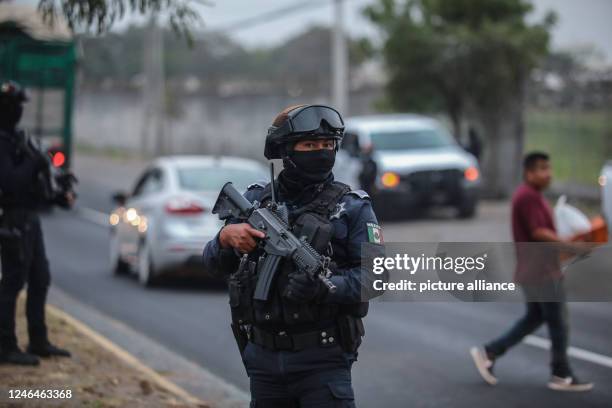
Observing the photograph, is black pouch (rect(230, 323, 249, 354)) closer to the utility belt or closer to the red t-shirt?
the utility belt

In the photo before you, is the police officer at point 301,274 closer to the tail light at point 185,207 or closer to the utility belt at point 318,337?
the utility belt at point 318,337

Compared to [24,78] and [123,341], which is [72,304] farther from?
[24,78]

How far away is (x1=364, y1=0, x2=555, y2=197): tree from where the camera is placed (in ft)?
A: 77.8

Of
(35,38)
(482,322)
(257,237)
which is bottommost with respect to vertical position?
(482,322)

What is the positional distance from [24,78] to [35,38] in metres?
0.89

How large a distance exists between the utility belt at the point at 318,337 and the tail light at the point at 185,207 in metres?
8.40

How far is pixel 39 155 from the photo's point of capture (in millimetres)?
7352

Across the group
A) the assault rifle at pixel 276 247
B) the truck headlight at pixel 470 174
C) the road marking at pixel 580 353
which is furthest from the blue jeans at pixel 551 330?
the truck headlight at pixel 470 174

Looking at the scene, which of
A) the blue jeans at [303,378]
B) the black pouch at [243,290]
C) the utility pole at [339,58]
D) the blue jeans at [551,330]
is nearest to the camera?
the blue jeans at [303,378]

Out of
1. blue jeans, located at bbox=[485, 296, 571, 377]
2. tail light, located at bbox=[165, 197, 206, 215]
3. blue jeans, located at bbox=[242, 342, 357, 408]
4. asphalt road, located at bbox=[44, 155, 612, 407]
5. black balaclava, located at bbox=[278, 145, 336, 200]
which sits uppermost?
black balaclava, located at bbox=[278, 145, 336, 200]

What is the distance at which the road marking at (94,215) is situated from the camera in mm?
21841

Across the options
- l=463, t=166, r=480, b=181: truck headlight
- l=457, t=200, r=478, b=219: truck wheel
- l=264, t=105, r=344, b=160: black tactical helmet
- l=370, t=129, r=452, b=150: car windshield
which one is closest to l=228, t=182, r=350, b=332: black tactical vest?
l=264, t=105, r=344, b=160: black tactical helmet

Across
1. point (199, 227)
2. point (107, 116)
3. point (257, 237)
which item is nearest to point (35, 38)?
point (199, 227)

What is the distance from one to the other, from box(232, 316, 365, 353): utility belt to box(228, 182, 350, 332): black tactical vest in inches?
1.1
